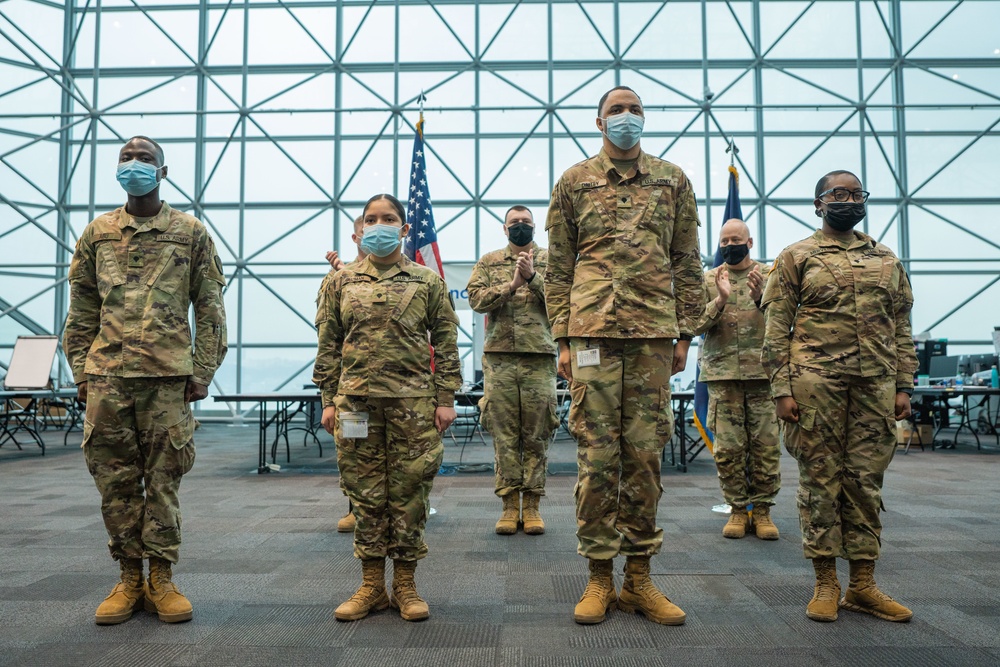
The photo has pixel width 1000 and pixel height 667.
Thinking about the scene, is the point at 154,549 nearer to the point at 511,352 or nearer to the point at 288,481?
the point at 511,352

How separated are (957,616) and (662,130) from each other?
10662 millimetres

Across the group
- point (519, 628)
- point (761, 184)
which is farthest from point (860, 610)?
point (761, 184)

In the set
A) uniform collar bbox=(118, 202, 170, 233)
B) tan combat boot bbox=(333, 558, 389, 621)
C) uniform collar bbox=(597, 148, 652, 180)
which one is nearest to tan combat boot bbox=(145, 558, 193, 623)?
tan combat boot bbox=(333, 558, 389, 621)

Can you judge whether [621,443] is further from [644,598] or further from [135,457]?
[135,457]

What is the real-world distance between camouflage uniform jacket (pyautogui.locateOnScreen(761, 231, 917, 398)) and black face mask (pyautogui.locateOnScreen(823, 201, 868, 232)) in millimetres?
60

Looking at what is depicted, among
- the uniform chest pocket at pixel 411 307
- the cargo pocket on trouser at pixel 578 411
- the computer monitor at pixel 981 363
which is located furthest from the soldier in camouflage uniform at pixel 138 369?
the computer monitor at pixel 981 363

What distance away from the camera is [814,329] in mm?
2479

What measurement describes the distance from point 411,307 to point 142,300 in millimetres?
932

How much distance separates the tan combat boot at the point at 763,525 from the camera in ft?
11.6

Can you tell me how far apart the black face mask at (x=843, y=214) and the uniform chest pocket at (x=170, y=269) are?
2341 mm

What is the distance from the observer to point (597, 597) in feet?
7.70

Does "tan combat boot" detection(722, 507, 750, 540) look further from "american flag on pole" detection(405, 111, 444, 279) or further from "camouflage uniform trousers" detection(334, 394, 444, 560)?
"american flag on pole" detection(405, 111, 444, 279)

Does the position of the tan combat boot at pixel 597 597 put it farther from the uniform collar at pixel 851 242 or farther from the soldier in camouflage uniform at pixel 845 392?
the uniform collar at pixel 851 242

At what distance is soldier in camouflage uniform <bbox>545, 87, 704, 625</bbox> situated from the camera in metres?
2.39
